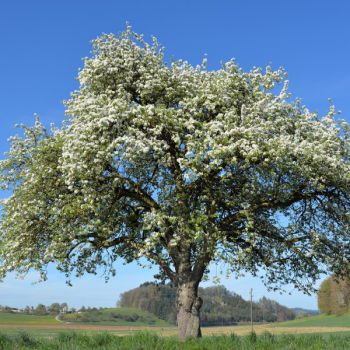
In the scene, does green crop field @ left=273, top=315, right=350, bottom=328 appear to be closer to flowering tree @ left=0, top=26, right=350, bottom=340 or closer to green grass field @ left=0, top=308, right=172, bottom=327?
green grass field @ left=0, top=308, right=172, bottom=327

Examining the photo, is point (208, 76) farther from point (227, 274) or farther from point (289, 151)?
point (227, 274)

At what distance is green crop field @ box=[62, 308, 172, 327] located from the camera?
85.7m

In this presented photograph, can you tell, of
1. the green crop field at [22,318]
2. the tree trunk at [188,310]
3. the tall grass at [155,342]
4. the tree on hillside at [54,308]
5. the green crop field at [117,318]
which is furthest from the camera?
the tree on hillside at [54,308]

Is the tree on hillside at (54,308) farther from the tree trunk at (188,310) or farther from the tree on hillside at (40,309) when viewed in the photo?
the tree trunk at (188,310)

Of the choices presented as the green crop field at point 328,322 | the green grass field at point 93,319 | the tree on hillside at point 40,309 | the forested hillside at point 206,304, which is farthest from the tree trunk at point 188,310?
the tree on hillside at point 40,309

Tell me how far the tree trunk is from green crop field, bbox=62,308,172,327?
7535cm

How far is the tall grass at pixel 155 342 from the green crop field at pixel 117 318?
7698 centimetres

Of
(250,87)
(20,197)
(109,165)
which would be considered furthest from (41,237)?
(250,87)

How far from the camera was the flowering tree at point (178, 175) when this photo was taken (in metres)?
13.2

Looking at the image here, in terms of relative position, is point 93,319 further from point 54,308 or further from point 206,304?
point 206,304

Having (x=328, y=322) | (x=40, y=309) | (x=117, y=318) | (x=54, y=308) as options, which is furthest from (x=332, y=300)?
(x=40, y=309)

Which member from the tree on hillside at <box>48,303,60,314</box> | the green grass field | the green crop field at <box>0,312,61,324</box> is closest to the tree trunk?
the green grass field

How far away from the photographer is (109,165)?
1410cm

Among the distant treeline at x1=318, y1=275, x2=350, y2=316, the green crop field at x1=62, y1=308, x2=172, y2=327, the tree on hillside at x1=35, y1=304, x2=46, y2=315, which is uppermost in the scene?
the distant treeline at x1=318, y1=275, x2=350, y2=316
